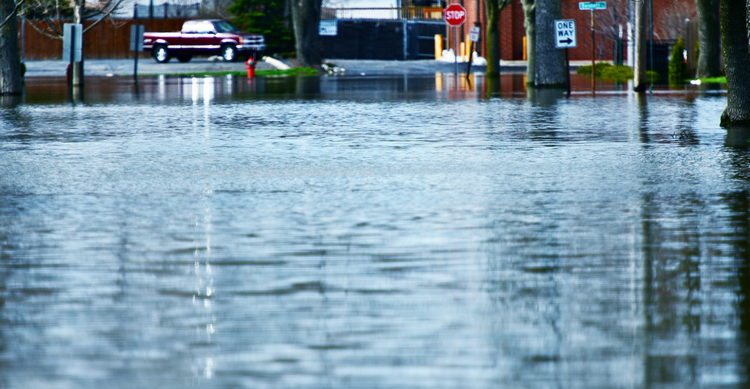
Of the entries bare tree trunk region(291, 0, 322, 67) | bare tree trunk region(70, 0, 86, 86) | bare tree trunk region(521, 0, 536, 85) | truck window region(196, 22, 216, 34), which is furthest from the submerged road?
bare tree trunk region(521, 0, 536, 85)

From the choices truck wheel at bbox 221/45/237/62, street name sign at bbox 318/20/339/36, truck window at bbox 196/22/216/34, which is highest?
street name sign at bbox 318/20/339/36

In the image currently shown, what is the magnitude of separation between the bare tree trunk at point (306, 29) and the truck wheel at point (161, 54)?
8.32 m

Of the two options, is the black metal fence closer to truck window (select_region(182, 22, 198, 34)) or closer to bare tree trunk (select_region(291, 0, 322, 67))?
truck window (select_region(182, 22, 198, 34))

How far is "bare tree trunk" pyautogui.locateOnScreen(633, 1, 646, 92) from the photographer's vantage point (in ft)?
87.4

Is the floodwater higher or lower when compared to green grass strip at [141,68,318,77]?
lower

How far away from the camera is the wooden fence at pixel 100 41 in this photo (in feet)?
210

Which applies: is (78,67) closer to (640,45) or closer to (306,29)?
(640,45)

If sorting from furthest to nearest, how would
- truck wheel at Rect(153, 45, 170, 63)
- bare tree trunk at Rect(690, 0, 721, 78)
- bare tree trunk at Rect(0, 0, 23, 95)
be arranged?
truck wheel at Rect(153, 45, 170, 63) < bare tree trunk at Rect(690, 0, 721, 78) < bare tree trunk at Rect(0, 0, 23, 95)

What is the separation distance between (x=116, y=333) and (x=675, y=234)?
166 inches

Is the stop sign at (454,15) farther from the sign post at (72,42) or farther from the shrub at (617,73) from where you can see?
the sign post at (72,42)

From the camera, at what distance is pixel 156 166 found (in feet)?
41.5

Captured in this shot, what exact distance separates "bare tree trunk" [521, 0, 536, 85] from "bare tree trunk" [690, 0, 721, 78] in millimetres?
5045

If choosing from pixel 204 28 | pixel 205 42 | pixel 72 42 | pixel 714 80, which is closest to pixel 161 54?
pixel 205 42

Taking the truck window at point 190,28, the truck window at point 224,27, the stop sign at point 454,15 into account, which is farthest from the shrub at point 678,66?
the truck window at point 190,28
